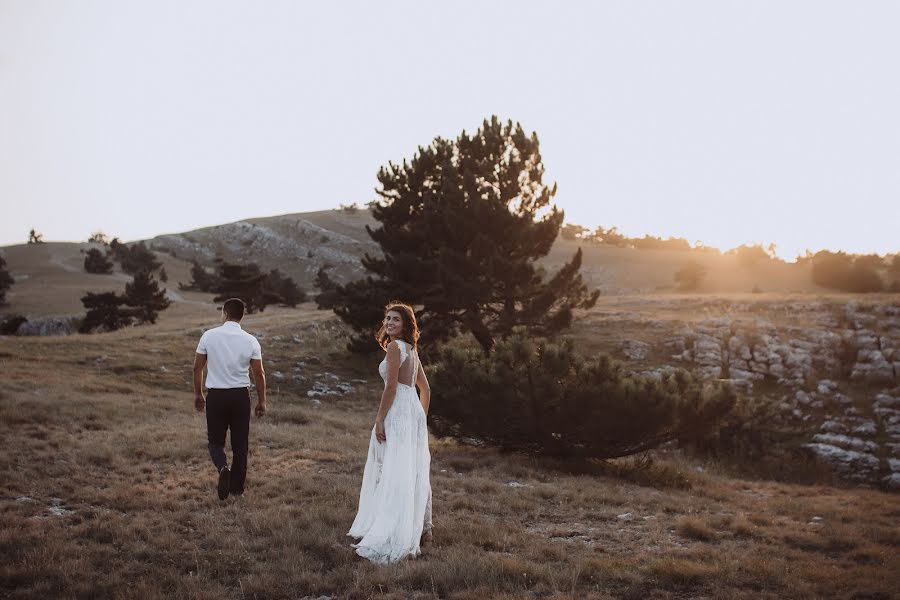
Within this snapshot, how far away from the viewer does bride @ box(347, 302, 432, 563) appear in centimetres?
522

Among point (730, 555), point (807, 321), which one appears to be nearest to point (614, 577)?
point (730, 555)

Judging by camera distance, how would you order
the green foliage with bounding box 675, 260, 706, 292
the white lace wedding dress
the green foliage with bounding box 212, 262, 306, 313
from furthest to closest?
the green foliage with bounding box 675, 260, 706, 292 → the green foliage with bounding box 212, 262, 306, 313 → the white lace wedding dress

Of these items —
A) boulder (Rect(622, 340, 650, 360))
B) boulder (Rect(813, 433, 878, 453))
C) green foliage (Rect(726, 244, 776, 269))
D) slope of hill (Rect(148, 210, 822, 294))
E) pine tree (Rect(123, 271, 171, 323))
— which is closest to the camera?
boulder (Rect(813, 433, 878, 453))

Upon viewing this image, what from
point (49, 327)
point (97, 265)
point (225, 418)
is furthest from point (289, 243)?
point (225, 418)

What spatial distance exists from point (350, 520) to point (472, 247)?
13.0 metres

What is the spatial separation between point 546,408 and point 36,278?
66784mm

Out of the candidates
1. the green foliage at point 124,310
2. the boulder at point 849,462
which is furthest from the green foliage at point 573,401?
the green foliage at point 124,310

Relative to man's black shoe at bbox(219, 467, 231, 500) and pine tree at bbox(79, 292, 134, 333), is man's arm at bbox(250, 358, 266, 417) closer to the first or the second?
man's black shoe at bbox(219, 467, 231, 500)

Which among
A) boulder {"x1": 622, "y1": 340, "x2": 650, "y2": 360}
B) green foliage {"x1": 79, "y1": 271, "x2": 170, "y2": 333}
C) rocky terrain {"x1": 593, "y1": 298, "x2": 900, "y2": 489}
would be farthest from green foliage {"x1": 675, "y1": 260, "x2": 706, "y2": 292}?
green foliage {"x1": 79, "y1": 271, "x2": 170, "y2": 333}

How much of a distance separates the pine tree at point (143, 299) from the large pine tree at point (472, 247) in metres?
19.2

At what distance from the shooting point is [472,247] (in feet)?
60.1

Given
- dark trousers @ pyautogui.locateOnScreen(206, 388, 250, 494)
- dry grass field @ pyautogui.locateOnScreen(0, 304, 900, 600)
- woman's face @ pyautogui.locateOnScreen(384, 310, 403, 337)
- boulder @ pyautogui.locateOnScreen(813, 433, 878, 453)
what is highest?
woman's face @ pyautogui.locateOnScreen(384, 310, 403, 337)

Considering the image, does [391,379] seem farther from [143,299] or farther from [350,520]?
[143,299]

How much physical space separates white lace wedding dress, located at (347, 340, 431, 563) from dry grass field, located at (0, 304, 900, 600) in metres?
0.24
